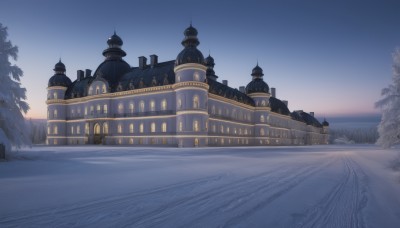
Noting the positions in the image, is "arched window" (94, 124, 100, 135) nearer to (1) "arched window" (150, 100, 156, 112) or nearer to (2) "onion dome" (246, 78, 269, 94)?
(1) "arched window" (150, 100, 156, 112)

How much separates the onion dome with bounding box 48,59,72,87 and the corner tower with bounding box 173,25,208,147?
38.1 metres

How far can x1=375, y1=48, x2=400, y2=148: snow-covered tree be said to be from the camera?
615 inches

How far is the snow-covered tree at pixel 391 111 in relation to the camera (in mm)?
15625

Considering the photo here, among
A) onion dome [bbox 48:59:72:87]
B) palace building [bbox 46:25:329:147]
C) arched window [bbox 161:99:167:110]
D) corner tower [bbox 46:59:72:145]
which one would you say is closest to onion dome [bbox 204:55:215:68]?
palace building [bbox 46:25:329:147]

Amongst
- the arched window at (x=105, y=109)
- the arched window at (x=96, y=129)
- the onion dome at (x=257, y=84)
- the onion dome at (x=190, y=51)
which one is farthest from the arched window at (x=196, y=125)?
the onion dome at (x=257, y=84)

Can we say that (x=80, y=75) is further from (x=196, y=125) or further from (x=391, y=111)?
(x=391, y=111)

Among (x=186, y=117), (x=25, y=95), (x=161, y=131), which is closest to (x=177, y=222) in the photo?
(x=25, y=95)

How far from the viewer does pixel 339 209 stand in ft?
21.6

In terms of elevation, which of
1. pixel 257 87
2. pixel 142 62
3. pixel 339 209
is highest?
pixel 142 62

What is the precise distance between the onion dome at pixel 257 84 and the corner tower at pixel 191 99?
32436mm

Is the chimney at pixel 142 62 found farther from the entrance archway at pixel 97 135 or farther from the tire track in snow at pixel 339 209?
the tire track in snow at pixel 339 209

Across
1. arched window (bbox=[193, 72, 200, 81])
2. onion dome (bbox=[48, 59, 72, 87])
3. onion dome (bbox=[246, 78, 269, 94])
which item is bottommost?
arched window (bbox=[193, 72, 200, 81])

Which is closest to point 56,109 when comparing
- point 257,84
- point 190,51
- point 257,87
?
point 190,51

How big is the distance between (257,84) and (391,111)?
63962mm
